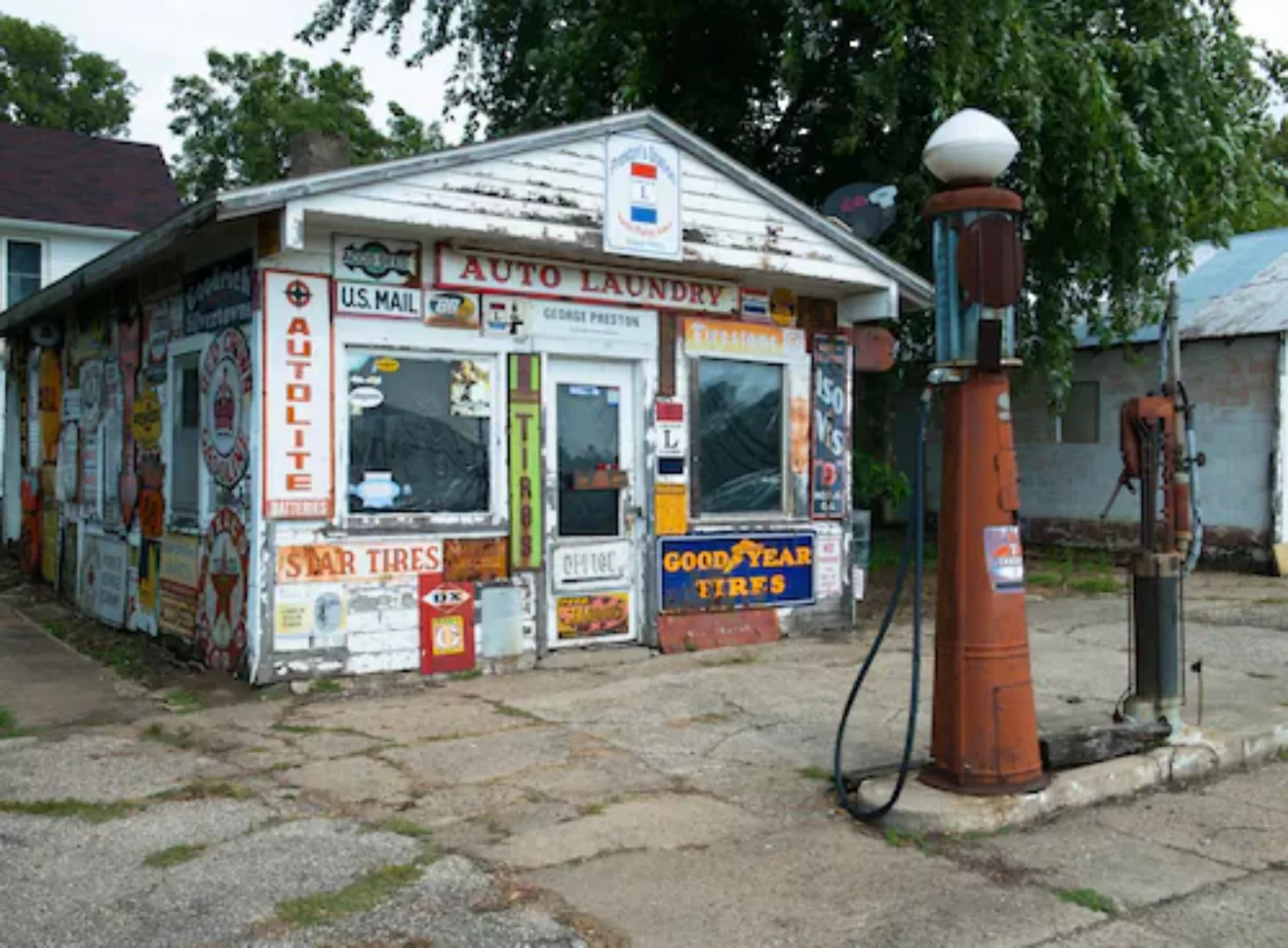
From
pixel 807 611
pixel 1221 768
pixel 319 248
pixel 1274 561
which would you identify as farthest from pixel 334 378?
pixel 1274 561

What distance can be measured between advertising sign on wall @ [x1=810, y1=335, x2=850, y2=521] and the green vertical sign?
8.56 feet

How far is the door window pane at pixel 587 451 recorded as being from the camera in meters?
8.64

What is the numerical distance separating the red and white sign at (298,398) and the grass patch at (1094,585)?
29.1ft

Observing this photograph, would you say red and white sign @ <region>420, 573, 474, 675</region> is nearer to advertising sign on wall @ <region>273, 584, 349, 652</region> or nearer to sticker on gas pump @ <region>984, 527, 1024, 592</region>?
advertising sign on wall @ <region>273, 584, 349, 652</region>

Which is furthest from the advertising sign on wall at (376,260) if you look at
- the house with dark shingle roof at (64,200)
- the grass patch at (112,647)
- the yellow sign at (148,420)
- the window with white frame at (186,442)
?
the house with dark shingle roof at (64,200)

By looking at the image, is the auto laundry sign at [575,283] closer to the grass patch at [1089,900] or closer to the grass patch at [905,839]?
the grass patch at [905,839]

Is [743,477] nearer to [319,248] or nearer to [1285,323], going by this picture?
[319,248]

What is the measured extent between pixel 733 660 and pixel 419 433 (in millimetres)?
2843

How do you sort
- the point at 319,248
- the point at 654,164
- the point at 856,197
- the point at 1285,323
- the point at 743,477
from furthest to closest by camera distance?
the point at 1285,323 → the point at 856,197 → the point at 743,477 → the point at 654,164 → the point at 319,248

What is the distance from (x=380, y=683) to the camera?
770 cm

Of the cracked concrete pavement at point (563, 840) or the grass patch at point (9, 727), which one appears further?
the grass patch at point (9, 727)

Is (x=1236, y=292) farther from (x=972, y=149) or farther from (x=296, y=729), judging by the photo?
(x=296, y=729)

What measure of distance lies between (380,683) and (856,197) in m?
7.21

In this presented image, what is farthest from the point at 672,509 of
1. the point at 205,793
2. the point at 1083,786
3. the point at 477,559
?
the point at 205,793
